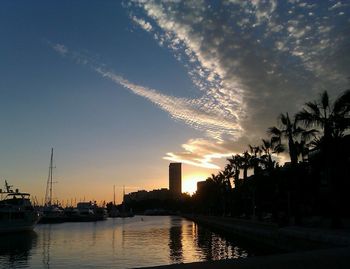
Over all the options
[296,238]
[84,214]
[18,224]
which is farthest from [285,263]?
[84,214]

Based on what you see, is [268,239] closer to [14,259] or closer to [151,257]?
[151,257]

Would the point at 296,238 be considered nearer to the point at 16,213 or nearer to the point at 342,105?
the point at 342,105

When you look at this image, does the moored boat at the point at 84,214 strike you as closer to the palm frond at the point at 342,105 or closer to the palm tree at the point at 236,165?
the palm tree at the point at 236,165

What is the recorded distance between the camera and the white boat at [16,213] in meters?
77.2

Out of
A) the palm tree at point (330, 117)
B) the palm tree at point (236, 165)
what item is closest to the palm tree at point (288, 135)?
the palm tree at point (330, 117)

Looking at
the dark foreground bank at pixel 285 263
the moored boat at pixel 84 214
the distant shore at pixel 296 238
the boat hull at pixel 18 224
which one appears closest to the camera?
the dark foreground bank at pixel 285 263

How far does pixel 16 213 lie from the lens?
80812mm

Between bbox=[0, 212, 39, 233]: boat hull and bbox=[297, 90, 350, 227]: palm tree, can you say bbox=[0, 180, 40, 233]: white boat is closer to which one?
bbox=[0, 212, 39, 233]: boat hull

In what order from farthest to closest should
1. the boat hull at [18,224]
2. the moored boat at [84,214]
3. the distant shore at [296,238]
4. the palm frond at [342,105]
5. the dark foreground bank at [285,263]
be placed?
the moored boat at [84,214]
the boat hull at [18,224]
the palm frond at [342,105]
the distant shore at [296,238]
the dark foreground bank at [285,263]

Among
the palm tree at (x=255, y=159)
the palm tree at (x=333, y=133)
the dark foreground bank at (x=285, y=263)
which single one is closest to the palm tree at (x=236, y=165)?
the palm tree at (x=255, y=159)

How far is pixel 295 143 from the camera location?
4425 centimetres

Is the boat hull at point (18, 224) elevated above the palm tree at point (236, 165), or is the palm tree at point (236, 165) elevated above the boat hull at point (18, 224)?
the palm tree at point (236, 165)

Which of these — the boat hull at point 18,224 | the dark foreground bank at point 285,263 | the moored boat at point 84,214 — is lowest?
the dark foreground bank at point 285,263

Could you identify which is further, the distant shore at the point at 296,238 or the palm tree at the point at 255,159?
the palm tree at the point at 255,159
